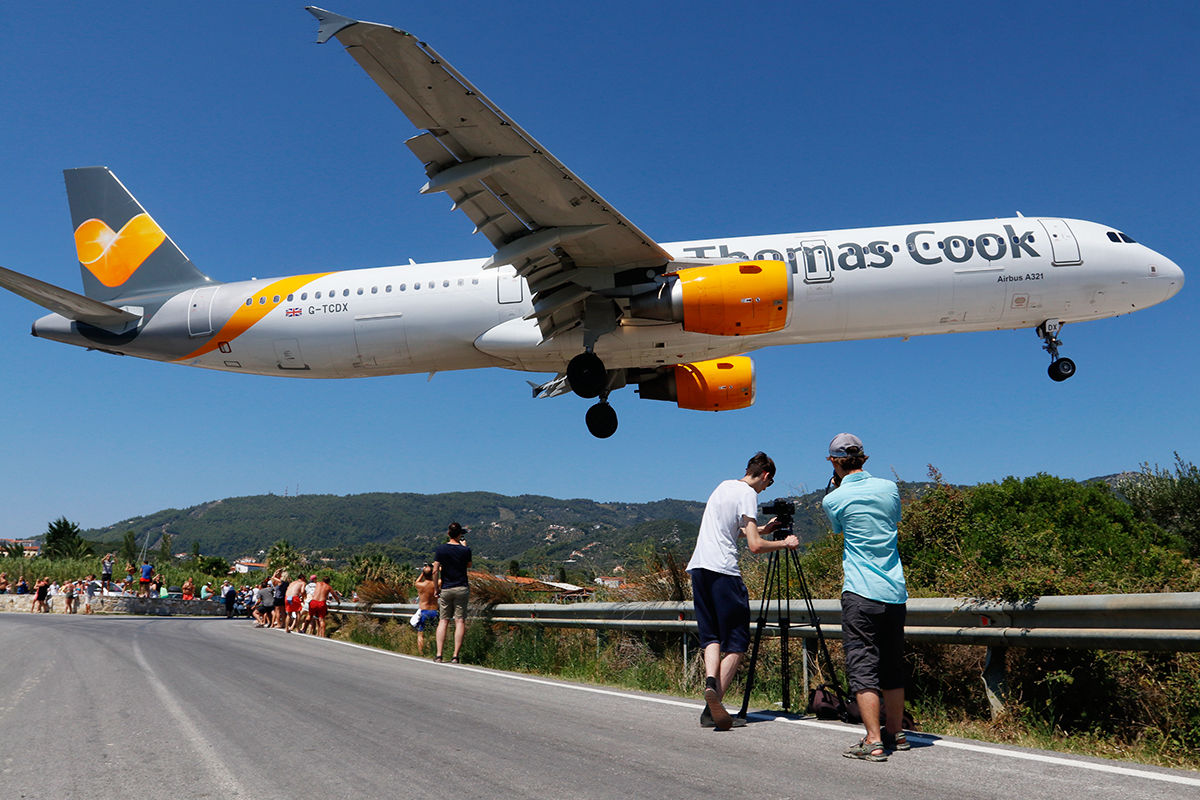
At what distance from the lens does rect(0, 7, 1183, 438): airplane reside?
13.3 metres

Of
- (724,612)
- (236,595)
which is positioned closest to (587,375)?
(724,612)

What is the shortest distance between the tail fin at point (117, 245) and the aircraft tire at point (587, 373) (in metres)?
8.92

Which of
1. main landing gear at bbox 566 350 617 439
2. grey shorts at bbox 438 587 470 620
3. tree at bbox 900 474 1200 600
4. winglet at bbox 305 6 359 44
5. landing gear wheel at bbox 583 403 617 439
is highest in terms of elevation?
winglet at bbox 305 6 359 44

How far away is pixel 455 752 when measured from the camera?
496 centimetres

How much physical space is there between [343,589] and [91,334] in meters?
50.9

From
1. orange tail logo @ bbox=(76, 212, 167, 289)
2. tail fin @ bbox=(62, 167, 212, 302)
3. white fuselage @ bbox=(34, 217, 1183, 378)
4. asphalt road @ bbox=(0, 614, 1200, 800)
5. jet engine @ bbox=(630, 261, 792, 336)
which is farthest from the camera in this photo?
orange tail logo @ bbox=(76, 212, 167, 289)

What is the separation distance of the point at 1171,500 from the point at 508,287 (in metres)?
19.1

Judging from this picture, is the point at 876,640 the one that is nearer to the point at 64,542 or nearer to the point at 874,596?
the point at 874,596

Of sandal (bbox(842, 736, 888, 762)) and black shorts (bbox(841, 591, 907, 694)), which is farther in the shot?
black shorts (bbox(841, 591, 907, 694))

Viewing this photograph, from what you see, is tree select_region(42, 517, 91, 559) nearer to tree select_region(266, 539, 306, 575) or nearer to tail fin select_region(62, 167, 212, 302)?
tree select_region(266, 539, 306, 575)

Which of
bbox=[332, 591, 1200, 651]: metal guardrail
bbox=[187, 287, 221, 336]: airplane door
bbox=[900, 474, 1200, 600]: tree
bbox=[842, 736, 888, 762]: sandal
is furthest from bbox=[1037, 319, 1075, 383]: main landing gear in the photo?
bbox=[187, 287, 221, 336]: airplane door

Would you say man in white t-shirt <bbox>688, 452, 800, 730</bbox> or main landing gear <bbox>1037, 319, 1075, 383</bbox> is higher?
main landing gear <bbox>1037, 319, 1075, 383</bbox>

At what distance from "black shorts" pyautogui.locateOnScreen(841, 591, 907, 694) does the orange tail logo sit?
18.5 meters

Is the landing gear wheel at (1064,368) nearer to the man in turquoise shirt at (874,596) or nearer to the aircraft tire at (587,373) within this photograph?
the aircraft tire at (587,373)
